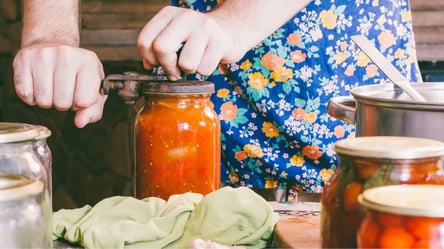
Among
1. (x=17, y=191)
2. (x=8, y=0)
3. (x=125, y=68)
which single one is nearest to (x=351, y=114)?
(x=17, y=191)

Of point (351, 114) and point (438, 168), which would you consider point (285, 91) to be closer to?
point (351, 114)

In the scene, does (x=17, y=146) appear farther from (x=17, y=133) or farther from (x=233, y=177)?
(x=233, y=177)

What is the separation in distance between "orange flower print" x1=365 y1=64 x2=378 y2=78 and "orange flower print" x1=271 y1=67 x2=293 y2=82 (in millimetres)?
179

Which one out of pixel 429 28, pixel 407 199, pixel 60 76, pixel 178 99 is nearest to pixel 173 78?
pixel 178 99

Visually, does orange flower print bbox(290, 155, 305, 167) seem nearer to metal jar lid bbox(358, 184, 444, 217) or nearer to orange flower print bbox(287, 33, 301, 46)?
orange flower print bbox(287, 33, 301, 46)

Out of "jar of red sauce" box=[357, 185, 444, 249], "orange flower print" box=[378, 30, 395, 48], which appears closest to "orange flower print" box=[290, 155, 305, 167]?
"orange flower print" box=[378, 30, 395, 48]

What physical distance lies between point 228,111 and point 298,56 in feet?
0.66

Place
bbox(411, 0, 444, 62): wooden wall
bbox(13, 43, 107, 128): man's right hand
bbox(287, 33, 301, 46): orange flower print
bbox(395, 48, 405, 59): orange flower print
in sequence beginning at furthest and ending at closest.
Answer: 1. bbox(411, 0, 444, 62): wooden wall
2. bbox(395, 48, 405, 59): orange flower print
3. bbox(287, 33, 301, 46): orange flower print
4. bbox(13, 43, 107, 128): man's right hand

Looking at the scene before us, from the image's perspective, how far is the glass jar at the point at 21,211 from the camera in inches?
29.2

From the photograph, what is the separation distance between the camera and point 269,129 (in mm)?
1641

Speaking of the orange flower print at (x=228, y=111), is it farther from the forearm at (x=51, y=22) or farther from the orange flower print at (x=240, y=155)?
the forearm at (x=51, y=22)

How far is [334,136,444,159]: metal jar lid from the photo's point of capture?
73cm

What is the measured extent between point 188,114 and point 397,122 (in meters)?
0.36

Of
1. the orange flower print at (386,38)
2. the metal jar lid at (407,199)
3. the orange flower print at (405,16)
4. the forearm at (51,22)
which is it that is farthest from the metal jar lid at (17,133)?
the orange flower print at (405,16)
